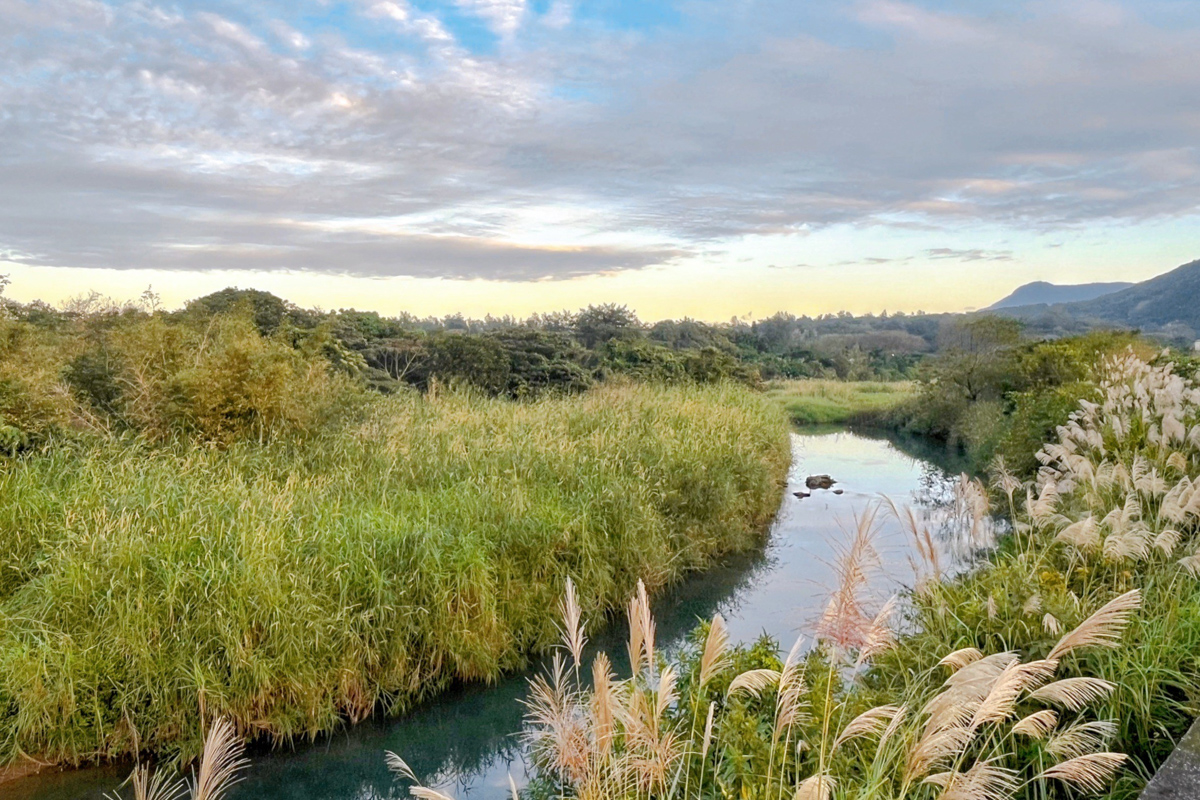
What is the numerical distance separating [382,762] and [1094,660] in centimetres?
484

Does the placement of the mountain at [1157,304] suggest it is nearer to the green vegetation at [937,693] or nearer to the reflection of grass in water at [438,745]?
the green vegetation at [937,693]

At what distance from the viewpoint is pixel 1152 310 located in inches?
2039

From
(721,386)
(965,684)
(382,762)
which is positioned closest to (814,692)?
(965,684)

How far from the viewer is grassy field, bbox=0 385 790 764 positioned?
18.6 ft

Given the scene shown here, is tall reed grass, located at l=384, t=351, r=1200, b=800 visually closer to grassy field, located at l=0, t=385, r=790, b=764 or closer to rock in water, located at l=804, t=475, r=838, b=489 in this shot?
grassy field, located at l=0, t=385, r=790, b=764

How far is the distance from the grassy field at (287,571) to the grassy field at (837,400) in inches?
978

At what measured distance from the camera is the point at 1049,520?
5637 millimetres

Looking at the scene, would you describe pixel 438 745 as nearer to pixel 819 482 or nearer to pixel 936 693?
pixel 936 693

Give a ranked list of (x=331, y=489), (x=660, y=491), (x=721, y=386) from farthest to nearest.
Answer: (x=721, y=386), (x=660, y=491), (x=331, y=489)

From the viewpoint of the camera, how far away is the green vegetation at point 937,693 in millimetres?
2543

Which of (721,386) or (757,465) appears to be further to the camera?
(721,386)

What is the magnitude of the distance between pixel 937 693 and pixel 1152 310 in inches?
2372

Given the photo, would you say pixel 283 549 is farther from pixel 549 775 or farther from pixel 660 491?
pixel 660 491

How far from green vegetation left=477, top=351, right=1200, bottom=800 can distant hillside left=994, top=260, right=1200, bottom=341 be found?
3530 cm
